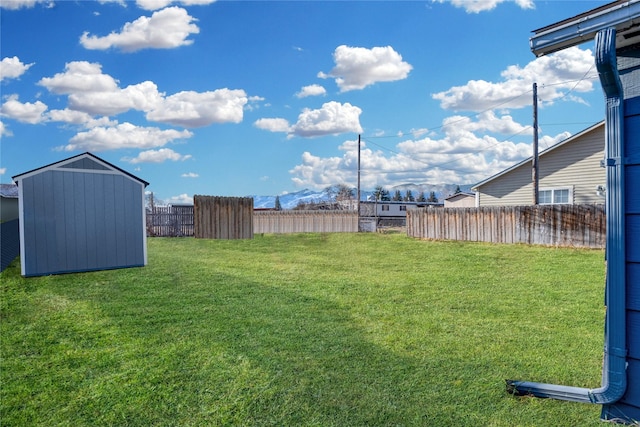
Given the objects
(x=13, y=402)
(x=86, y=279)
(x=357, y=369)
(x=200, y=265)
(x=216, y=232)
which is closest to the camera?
(x=13, y=402)

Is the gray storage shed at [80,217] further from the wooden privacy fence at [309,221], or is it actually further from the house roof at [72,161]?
the wooden privacy fence at [309,221]

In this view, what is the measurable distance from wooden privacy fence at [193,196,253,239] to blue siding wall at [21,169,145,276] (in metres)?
6.13

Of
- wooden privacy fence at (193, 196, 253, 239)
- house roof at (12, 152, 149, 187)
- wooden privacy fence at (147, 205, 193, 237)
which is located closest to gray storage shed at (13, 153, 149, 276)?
house roof at (12, 152, 149, 187)

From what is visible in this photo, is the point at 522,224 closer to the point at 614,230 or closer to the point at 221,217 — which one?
the point at 221,217

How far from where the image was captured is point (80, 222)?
9.03 metres

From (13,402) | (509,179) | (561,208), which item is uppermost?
(509,179)

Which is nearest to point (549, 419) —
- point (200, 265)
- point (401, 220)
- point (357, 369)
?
point (357, 369)

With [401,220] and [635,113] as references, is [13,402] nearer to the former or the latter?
[635,113]

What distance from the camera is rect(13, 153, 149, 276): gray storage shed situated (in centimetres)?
847

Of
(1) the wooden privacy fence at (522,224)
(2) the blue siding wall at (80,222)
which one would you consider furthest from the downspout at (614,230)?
(1) the wooden privacy fence at (522,224)

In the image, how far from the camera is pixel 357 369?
11.6 feet

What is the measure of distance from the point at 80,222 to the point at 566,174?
1535 cm

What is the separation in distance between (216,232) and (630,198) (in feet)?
50.0

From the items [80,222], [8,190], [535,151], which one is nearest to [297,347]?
[80,222]
